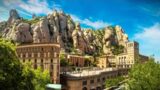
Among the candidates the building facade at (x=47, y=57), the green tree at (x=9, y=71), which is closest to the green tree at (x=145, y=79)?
the green tree at (x=9, y=71)

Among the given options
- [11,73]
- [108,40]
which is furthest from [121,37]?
[11,73]

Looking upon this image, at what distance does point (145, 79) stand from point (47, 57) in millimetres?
31915

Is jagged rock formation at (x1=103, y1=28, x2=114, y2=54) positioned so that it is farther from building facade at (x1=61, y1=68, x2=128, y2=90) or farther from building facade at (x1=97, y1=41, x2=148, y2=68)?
building facade at (x1=61, y1=68, x2=128, y2=90)

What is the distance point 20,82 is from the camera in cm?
2945

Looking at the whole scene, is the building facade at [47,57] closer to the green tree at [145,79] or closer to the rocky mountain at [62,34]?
the green tree at [145,79]

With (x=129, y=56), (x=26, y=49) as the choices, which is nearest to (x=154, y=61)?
(x=26, y=49)

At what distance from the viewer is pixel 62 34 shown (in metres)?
141

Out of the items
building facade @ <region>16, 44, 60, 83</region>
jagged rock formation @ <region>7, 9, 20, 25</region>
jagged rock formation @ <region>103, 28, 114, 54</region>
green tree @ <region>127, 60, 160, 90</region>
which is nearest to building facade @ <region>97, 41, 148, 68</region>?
jagged rock formation @ <region>103, 28, 114, 54</region>

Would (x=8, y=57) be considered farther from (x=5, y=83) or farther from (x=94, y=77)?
(x=94, y=77)

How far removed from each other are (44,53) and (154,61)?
100 feet

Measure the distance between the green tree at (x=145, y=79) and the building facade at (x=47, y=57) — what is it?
27002 millimetres

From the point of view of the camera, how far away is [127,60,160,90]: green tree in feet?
126

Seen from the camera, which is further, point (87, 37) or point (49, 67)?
point (87, 37)

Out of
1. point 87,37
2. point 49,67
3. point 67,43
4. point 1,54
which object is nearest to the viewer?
point 1,54
